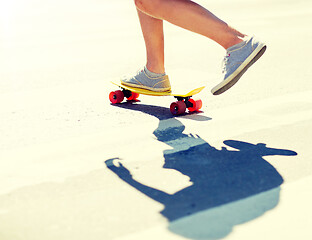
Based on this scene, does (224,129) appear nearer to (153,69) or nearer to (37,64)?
(153,69)

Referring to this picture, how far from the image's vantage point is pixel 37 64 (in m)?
7.27

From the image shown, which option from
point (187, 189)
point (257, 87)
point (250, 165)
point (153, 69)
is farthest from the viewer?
point (257, 87)

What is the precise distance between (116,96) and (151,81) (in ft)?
1.30

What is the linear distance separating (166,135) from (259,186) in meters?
1.16

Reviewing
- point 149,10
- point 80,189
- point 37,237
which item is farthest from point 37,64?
point 37,237

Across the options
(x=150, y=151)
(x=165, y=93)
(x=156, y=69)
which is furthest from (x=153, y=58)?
(x=150, y=151)

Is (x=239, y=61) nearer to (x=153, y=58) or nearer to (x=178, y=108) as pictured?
(x=178, y=108)

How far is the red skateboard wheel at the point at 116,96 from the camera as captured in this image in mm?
5439

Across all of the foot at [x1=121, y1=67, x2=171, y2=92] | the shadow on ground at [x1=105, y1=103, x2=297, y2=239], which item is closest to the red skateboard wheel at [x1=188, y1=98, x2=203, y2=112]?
the foot at [x1=121, y1=67, x2=171, y2=92]

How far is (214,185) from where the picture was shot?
3514 millimetres

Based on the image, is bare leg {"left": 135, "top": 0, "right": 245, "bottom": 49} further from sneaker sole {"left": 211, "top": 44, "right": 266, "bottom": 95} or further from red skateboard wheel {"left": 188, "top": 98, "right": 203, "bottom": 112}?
red skateboard wheel {"left": 188, "top": 98, "right": 203, "bottom": 112}

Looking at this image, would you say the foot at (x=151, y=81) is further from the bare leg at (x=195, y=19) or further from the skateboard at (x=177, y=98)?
the bare leg at (x=195, y=19)

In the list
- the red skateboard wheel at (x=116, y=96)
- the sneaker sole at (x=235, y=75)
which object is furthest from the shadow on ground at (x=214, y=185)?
the red skateboard wheel at (x=116, y=96)

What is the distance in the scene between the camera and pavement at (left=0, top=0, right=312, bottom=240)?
3.07 metres
